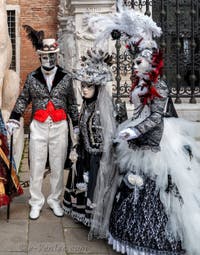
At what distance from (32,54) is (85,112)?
6974 mm

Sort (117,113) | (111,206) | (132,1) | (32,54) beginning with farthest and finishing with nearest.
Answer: (32,54) → (132,1) → (117,113) → (111,206)

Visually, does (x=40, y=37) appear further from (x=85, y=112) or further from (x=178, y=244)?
(x=178, y=244)

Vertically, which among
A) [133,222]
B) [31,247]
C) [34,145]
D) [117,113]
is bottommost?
[31,247]

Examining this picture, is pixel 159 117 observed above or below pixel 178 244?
above

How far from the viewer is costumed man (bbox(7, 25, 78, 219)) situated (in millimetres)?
5465

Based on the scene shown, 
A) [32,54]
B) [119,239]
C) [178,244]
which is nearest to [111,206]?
[119,239]

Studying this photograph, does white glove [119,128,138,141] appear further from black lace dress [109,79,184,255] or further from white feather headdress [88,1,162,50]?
white feather headdress [88,1,162,50]

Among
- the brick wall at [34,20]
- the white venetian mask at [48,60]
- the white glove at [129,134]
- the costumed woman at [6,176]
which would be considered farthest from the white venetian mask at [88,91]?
the brick wall at [34,20]

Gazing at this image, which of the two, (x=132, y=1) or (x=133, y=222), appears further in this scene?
(x=132, y=1)

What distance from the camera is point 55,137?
552 cm

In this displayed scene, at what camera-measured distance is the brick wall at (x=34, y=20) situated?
1192cm

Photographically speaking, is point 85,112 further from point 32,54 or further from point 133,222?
point 32,54

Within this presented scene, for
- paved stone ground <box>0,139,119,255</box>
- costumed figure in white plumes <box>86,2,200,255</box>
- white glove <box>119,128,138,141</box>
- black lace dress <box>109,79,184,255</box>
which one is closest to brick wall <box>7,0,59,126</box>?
paved stone ground <box>0,139,119,255</box>

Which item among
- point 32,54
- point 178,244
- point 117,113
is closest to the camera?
point 178,244
